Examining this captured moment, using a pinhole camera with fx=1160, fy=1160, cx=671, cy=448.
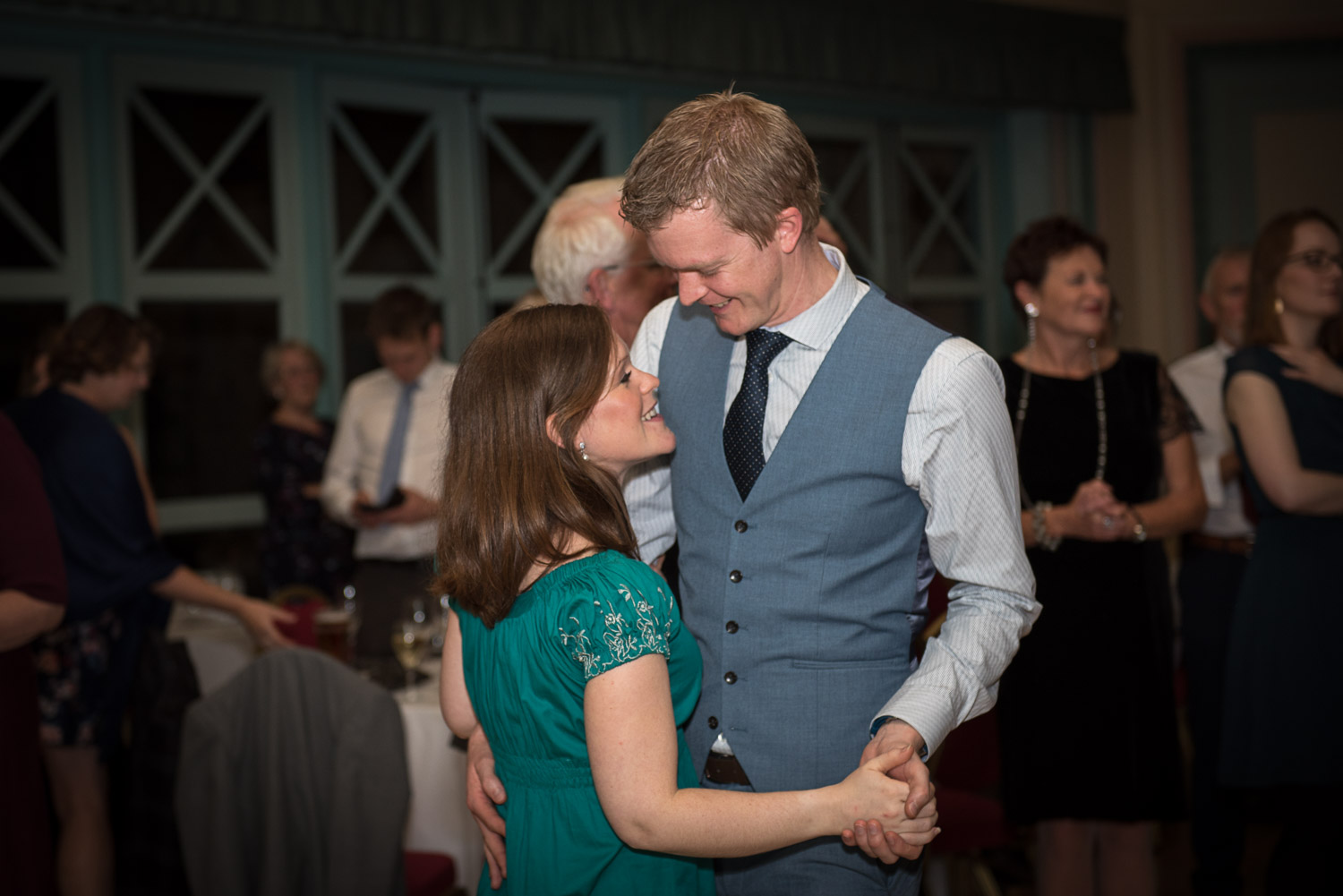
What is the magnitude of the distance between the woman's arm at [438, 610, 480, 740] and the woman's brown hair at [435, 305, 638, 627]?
0.17m

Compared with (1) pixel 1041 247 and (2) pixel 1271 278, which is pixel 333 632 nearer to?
(1) pixel 1041 247

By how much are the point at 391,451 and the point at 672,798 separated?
2.96 metres

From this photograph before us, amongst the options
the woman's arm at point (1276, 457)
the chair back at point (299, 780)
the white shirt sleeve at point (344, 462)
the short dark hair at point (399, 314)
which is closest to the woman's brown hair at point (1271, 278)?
the woman's arm at point (1276, 457)

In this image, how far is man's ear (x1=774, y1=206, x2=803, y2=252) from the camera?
1452mm

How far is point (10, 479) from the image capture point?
202 cm

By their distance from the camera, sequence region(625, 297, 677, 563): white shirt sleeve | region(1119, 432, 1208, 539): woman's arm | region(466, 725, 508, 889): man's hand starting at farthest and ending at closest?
1. region(1119, 432, 1208, 539): woman's arm
2. region(625, 297, 677, 563): white shirt sleeve
3. region(466, 725, 508, 889): man's hand

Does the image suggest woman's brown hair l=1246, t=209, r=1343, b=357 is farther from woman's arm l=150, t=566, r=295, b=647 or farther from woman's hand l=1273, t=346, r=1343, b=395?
woman's arm l=150, t=566, r=295, b=647

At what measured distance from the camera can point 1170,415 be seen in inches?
104

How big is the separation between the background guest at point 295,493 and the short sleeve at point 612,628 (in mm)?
3213

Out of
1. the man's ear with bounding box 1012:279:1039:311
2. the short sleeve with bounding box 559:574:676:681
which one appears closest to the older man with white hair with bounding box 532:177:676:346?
the short sleeve with bounding box 559:574:676:681

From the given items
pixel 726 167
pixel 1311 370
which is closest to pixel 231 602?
pixel 726 167

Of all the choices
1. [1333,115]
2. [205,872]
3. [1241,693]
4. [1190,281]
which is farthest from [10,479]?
[1333,115]

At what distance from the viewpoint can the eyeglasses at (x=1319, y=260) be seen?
2760 mm

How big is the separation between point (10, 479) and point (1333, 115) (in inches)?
238
